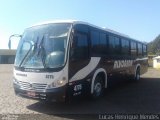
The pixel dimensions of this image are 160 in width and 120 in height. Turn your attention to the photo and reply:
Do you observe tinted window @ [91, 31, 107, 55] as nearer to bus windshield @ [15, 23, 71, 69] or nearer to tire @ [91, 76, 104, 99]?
tire @ [91, 76, 104, 99]

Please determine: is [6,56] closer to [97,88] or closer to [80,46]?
[97,88]

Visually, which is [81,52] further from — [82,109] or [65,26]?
[82,109]

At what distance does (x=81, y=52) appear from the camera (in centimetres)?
914

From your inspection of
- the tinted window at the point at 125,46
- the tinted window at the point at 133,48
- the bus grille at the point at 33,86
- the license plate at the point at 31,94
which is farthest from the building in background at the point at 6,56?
the license plate at the point at 31,94

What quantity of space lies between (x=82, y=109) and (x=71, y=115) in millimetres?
860

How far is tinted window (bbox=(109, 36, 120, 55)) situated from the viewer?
12.1 m

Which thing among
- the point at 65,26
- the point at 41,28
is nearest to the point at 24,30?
the point at 41,28

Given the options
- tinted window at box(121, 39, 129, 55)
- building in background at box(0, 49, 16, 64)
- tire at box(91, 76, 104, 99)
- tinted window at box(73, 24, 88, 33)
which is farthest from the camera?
building in background at box(0, 49, 16, 64)

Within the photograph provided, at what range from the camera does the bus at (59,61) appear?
8.23 m

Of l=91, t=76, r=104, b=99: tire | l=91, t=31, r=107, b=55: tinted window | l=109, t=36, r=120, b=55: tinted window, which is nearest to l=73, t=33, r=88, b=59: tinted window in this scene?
l=91, t=31, r=107, b=55: tinted window

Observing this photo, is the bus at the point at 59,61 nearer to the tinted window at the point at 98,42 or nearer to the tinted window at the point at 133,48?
the tinted window at the point at 98,42

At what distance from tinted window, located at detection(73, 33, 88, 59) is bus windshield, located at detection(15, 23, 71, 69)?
40cm

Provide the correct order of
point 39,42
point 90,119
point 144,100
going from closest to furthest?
1. point 90,119
2. point 39,42
3. point 144,100

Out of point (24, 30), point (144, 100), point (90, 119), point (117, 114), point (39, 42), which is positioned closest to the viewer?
point (90, 119)
